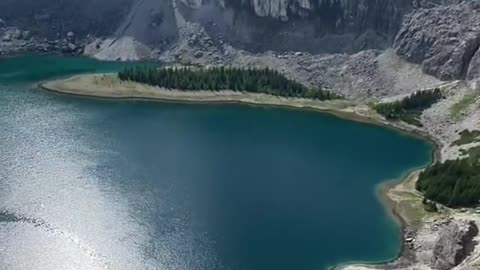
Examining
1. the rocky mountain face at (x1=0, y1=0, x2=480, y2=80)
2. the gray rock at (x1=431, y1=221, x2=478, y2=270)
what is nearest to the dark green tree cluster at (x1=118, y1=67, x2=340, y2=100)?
the rocky mountain face at (x1=0, y1=0, x2=480, y2=80)

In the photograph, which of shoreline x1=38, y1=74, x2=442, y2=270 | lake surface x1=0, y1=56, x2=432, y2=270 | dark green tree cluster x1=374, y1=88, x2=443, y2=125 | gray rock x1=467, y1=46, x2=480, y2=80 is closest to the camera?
lake surface x1=0, y1=56, x2=432, y2=270

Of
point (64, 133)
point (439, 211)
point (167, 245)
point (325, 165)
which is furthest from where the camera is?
point (64, 133)

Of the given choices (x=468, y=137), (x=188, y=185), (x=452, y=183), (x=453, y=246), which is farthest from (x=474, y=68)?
(x=453, y=246)

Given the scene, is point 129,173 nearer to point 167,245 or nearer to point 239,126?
point 167,245

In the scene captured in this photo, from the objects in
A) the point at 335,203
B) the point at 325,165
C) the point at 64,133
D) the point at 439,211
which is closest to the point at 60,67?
the point at 64,133

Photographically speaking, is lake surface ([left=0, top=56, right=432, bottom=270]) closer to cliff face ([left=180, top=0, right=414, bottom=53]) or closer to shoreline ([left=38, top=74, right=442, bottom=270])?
shoreline ([left=38, top=74, right=442, bottom=270])

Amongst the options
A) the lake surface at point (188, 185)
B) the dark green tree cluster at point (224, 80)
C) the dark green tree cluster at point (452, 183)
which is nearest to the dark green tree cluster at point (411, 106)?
the lake surface at point (188, 185)

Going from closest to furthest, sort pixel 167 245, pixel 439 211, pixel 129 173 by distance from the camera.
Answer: pixel 167 245, pixel 439 211, pixel 129 173
